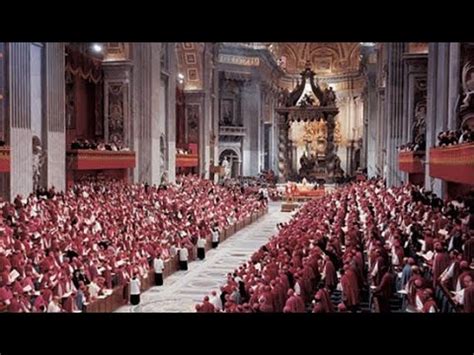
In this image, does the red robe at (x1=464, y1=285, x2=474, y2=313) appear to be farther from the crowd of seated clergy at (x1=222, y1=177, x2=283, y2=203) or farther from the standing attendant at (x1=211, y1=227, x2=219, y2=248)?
the crowd of seated clergy at (x1=222, y1=177, x2=283, y2=203)

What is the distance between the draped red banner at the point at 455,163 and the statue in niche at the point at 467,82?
179 centimetres

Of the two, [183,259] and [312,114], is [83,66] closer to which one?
[183,259]

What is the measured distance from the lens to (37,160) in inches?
826

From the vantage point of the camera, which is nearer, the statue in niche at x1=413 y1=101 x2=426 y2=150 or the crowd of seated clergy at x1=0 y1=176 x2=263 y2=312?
the crowd of seated clergy at x1=0 y1=176 x2=263 y2=312

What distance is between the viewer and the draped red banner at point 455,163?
42.0 feet

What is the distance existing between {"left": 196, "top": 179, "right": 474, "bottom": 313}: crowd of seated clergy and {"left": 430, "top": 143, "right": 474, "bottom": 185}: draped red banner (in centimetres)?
100

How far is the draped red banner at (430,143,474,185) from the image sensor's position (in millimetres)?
12797

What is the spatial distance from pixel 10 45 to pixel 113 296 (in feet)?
33.9

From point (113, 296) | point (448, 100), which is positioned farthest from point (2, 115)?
point (448, 100)

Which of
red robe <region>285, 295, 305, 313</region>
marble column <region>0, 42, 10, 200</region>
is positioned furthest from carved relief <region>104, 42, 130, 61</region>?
red robe <region>285, 295, 305, 313</region>

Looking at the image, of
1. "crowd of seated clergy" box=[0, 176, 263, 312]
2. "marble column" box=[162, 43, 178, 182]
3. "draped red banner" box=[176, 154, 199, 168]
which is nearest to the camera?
"crowd of seated clergy" box=[0, 176, 263, 312]

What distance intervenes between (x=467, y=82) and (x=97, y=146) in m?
14.6

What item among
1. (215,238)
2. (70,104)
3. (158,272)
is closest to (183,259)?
(158,272)
